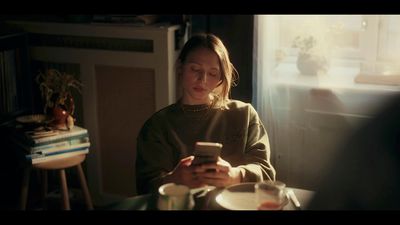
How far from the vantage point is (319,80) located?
224 centimetres

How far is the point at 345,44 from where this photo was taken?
220 cm

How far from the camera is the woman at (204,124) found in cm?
151

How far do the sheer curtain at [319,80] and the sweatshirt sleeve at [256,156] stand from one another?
0.70 metres

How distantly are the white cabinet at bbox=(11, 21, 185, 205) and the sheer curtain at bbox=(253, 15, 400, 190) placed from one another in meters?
0.40

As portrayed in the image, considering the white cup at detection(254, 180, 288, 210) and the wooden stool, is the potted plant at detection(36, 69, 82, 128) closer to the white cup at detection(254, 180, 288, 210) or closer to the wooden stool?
the wooden stool

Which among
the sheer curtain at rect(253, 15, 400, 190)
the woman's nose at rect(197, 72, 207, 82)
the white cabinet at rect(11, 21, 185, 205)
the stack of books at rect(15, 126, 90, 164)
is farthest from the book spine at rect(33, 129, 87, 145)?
the woman's nose at rect(197, 72, 207, 82)

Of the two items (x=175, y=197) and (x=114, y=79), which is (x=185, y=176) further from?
(x=114, y=79)

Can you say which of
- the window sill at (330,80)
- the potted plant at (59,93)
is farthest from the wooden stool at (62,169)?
the window sill at (330,80)

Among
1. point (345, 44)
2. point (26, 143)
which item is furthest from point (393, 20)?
point (26, 143)

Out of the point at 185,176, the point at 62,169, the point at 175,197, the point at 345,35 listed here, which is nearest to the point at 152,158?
the point at 185,176

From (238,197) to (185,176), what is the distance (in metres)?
0.15

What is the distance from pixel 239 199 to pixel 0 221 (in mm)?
738

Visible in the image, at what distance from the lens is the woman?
151cm

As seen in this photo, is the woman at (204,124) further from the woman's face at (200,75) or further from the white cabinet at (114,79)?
the white cabinet at (114,79)
